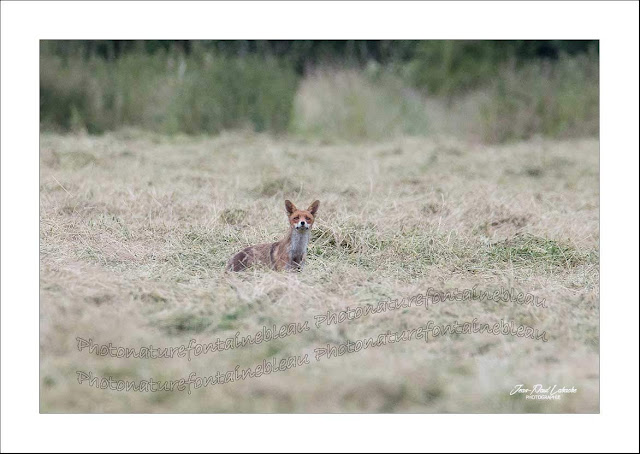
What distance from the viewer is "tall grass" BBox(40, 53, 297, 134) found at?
12.2m

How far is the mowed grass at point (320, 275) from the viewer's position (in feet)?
12.7

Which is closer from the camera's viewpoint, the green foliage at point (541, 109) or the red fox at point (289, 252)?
the red fox at point (289, 252)

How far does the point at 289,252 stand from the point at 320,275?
0.29 meters

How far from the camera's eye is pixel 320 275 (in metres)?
5.33

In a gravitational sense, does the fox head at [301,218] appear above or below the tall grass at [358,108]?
below

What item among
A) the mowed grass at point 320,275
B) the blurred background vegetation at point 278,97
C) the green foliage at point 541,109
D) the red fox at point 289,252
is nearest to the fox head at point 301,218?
the red fox at point 289,252

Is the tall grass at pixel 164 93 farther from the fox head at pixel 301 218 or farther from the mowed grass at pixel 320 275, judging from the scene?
the fox head at pixel 301 218

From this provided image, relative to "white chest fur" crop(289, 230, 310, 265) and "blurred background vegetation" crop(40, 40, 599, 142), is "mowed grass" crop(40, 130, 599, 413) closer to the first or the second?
"white chest fur" crop(289, 230, 310, 265)

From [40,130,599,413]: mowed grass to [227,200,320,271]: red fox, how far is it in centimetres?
12

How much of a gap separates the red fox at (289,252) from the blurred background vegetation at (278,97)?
292 inches

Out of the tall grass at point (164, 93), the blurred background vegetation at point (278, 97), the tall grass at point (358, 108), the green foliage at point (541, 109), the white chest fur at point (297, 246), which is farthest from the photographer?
the tall grass at point (358, 108)

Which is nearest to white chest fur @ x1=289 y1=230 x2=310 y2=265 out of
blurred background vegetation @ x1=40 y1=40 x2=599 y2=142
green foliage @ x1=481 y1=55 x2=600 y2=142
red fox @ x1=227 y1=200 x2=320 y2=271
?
red fox @ x1=227 y1=200 x2=320 y2=271

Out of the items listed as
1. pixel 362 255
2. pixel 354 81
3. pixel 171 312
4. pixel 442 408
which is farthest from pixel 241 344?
pixel 354 81

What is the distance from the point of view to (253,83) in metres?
13.3
